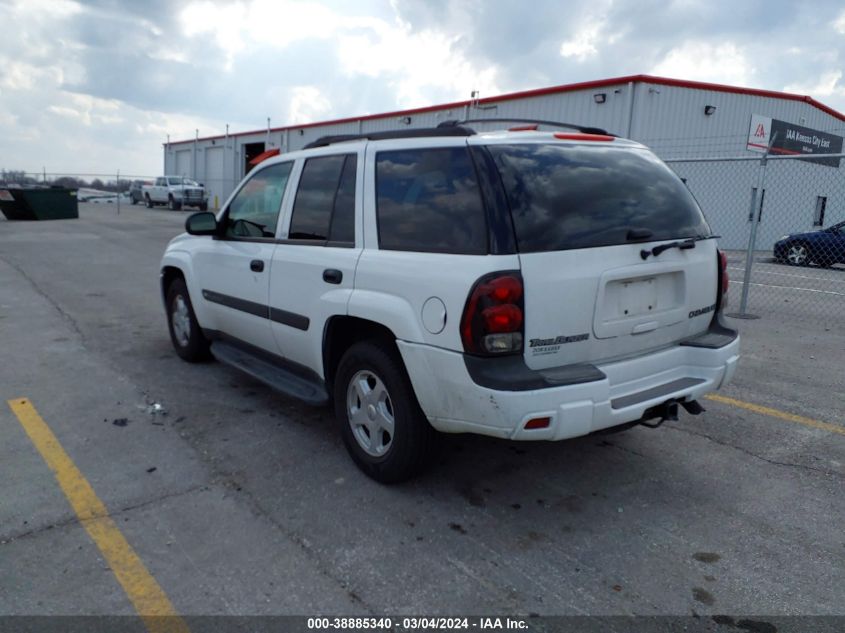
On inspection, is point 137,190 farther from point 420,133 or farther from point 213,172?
point 420,133

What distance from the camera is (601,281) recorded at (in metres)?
Result: 3.11

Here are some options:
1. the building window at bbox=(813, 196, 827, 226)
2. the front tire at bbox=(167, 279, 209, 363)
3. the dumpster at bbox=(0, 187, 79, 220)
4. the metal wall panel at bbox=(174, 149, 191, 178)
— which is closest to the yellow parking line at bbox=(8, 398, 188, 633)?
the front tire at bbox=(167, 279, 209, 363)

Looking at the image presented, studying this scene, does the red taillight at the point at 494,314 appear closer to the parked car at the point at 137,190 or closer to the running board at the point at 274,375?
the running board at the point at 274,375

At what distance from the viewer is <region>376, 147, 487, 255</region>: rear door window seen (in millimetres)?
3102

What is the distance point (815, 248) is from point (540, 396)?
1671 centimetres

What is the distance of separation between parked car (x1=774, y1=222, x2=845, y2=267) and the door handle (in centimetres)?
1626

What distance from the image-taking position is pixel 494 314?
114 inches

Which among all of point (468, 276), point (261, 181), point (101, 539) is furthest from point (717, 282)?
point (101, 539)

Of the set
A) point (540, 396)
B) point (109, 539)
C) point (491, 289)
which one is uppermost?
point (491, 289)

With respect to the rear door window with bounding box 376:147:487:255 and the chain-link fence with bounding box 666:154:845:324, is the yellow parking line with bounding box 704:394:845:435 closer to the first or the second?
the rear door window with bounding box 376:147:487:255

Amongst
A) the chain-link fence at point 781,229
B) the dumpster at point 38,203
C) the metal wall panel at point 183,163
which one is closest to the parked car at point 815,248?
the chain-link fence at point 781,229

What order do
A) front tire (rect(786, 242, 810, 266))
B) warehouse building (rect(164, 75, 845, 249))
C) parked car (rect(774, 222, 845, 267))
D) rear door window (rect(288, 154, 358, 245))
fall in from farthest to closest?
1. warehouse building (rect(164, 75, 845, 249))
2. front tire (rect(786, 242, 810, 266))
3. parked car (rect(774, 222, 845, 267))
4. rear door window (rect(288, 154, 358, 245))

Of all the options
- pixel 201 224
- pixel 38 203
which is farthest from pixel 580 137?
pixel 38 203

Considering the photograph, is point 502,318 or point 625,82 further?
point 625,82
